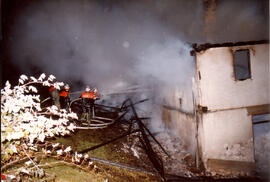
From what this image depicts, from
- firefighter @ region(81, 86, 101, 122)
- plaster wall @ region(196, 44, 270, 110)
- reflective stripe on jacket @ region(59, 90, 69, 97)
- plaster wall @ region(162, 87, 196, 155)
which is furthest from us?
firefighter @ region(81, 86, 101, 122)

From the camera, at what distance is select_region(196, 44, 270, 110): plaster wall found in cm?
653

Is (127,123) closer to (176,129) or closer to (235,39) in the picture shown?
(176,129)

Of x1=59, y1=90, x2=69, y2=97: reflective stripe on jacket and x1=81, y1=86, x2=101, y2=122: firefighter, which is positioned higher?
x1=59, y1=90, x2=69, y2=97: reflective stripe on jacket

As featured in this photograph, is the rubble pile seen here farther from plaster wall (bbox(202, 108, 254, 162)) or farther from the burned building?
plaster wall (bbox(202, 108, 254, 162))

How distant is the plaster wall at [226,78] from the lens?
21.4ft

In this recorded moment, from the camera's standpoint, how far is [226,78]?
6609 millimetres

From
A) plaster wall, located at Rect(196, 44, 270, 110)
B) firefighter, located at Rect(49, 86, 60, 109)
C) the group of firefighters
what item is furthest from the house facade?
firefighter, located at Rect(49, 86, 60, 109)

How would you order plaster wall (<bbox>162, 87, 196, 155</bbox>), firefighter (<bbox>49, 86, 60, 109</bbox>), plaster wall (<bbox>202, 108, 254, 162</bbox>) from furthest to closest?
plaster wall (<bbox>162, 87, 196, 155</bbox>), firefighter (<bbox>49, 86, 60, 109</bbox>), plaster wall (<bbox>202, 108, 254, 162</bbox>)

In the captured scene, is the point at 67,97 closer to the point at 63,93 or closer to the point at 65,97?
the point at 65,97

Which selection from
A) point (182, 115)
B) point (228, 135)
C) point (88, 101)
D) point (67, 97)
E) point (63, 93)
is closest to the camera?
point (228, 135)

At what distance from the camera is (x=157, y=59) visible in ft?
34.6

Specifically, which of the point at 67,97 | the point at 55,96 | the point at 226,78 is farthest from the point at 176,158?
the point at 55,96

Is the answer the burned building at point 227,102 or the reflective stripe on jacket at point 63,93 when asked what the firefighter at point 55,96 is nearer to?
the reflective stripe on jacket at point 63,93

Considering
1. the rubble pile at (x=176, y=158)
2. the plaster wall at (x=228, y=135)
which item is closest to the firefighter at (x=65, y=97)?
the rubble pile at (x=176, y=158)
